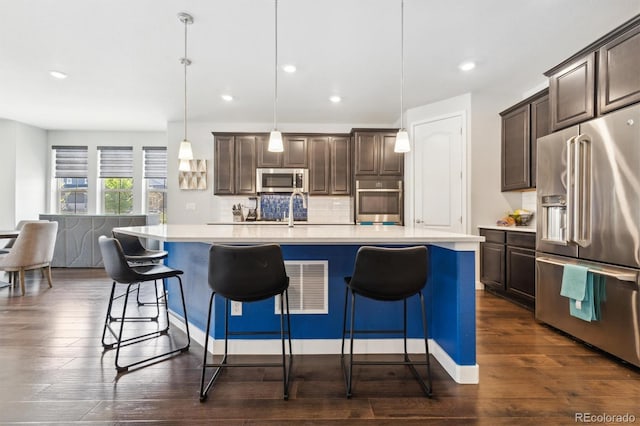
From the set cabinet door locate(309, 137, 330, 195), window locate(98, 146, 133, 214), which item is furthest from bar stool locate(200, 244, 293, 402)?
window locate(98, 146, 133, 214)

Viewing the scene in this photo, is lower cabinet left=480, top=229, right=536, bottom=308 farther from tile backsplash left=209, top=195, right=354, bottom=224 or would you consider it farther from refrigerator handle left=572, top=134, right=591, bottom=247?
tile backsplash left=209, top=195, right=354, bottom=224

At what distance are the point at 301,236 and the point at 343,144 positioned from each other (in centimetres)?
368

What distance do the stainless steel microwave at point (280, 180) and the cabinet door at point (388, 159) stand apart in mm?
1282

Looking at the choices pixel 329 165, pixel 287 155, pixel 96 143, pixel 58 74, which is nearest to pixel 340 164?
pixel 329 165

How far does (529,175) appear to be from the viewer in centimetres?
362

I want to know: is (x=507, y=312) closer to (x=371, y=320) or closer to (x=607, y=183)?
(x=607, y=183)

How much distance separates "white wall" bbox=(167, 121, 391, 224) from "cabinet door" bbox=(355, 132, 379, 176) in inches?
26.4

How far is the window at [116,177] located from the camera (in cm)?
643

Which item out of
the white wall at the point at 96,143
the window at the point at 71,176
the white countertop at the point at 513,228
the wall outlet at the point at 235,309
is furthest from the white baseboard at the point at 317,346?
the window at the point at 71,176

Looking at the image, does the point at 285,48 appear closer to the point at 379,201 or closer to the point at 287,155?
the point at 287,155

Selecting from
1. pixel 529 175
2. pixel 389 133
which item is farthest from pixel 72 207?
pixel 529 175

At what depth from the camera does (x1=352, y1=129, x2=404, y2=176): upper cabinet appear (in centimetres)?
512

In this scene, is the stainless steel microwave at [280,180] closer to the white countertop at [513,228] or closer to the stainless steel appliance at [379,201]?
the stainless steel appliance at [379,201]

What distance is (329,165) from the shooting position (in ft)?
17.7
